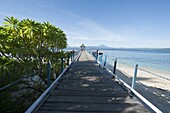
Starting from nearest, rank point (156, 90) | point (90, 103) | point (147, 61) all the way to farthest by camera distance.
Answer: point (90, 103)
point (156, 90)
point (147, 61)

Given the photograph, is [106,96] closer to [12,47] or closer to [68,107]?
[68,107]

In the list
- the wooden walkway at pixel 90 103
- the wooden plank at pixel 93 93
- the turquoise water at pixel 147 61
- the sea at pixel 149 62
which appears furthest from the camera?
the turquoise water at pixel 147 61

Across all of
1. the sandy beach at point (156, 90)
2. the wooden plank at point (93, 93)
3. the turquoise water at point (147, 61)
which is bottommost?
the turquoise water at point (147, 61)

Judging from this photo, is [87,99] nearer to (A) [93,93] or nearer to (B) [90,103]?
(B) [90,103]

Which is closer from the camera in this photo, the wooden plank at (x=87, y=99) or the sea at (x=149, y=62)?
the wooden plank at (x=87, y=99)

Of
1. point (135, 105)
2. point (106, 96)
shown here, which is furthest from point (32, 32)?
point (135, 105)

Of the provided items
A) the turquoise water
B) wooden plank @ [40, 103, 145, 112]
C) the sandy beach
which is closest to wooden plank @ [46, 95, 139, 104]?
wooden plank @ [40, 103, 145, 112]

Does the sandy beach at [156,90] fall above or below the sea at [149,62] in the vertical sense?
above

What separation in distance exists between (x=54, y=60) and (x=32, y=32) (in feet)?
6.68

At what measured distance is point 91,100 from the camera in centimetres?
398

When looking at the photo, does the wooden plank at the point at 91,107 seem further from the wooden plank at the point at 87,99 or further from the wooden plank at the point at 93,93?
the wooden plank at the point at 93,93

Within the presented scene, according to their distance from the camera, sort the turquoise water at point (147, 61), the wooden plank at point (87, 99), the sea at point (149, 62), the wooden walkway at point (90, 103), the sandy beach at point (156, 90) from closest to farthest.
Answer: the wooden walkway at point (90, 103) < the wooden plank at point (87, 99) < the sandy beach at point (156, 90) < the sea at point (149, 62) < the turquoise water at point (147, 61)

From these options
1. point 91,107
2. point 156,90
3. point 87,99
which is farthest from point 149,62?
point 91,107

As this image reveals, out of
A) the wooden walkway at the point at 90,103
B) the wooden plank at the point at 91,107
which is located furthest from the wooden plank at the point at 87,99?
the wooden plank at the point at 91,107
